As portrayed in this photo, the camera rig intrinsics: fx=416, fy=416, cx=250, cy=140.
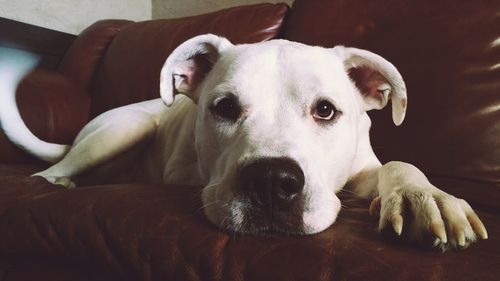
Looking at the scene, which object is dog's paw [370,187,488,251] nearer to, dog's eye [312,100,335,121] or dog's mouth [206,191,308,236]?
dog's mouth [206,191,308,236]

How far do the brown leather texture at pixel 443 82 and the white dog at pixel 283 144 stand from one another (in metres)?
0.27

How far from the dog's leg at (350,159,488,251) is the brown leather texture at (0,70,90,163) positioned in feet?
6.10

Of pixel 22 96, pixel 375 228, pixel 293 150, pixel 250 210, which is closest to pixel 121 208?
pixel 250 210

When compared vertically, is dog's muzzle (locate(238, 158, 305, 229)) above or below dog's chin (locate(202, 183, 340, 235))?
above

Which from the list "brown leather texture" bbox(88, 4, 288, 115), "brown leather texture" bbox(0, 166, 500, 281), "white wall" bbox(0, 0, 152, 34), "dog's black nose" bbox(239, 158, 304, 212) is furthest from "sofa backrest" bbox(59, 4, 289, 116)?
"dog's black nose" bbox(239, 158, 304, 212)

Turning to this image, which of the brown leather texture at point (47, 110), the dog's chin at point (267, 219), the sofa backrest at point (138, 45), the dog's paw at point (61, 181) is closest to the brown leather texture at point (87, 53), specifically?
the sofa backrest at point (138, 45)

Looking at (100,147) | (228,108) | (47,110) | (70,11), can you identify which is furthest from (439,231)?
(70,11)

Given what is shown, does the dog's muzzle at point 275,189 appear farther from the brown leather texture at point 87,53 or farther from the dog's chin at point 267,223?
the brown leather texture at point 87,53

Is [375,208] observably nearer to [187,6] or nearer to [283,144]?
[283,144]

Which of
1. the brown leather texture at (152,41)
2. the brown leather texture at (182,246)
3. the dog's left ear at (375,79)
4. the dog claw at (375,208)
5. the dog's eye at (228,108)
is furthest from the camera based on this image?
the brown leather texture at (152,41)

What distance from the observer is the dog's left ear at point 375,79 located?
1305 millimetres

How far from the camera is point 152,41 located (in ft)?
8.88

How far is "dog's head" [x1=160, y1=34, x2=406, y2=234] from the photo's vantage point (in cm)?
91

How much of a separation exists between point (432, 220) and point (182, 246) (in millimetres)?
497
